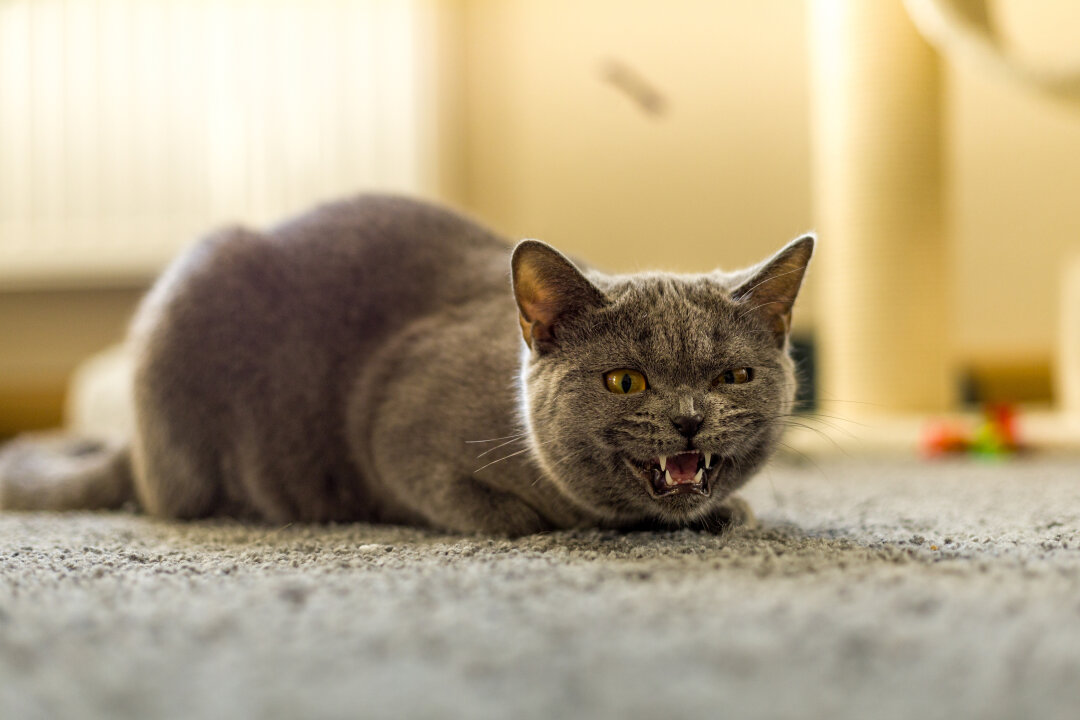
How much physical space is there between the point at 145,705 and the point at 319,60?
300 centimetres

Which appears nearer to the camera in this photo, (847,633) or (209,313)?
(847,633)

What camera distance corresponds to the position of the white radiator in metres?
3.22

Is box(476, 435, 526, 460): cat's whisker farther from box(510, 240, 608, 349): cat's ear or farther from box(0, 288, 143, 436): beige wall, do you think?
box(0, 288, 143, 436): beige wall

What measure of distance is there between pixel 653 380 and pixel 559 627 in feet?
1.24

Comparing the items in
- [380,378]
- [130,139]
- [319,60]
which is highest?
[319,60]

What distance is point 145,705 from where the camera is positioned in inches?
20.7

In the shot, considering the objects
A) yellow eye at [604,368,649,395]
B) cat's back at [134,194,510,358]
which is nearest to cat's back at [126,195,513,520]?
cat's back at [134,194,510,358]

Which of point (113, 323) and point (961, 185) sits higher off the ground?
point (961, 185)

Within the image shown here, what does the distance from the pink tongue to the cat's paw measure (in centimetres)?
11

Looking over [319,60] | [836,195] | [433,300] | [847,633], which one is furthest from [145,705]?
[319,60]

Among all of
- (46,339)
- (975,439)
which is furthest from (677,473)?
(46,339)

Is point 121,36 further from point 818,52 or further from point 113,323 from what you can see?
point 818,52

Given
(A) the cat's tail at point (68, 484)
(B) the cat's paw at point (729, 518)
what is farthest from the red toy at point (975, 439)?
(A) the cat's tail at point (68, 484)

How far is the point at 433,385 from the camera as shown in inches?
48.5
